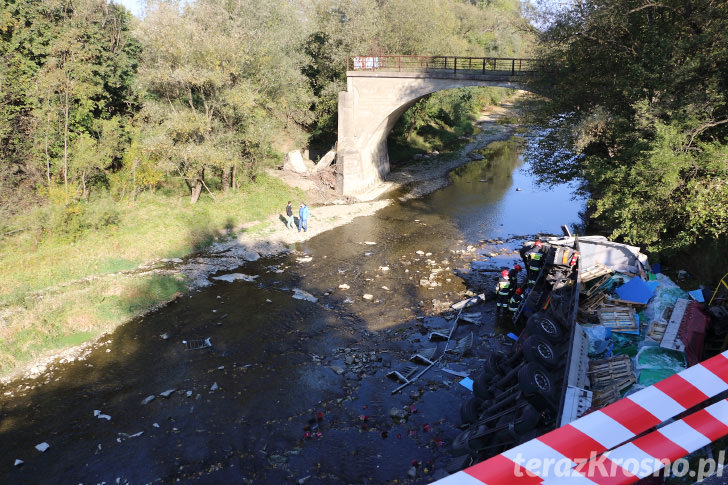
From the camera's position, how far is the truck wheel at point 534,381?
7.71 m

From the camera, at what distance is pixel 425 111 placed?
42344 mm

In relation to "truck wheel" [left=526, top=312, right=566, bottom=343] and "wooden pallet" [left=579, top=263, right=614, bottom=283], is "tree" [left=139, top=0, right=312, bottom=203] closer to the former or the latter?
"wooden pallet" [left=579, top=263, right=614, bottom=283]

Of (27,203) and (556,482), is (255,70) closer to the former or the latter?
(27,203)

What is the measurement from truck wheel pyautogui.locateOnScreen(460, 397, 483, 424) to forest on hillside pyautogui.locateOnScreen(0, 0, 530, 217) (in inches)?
662

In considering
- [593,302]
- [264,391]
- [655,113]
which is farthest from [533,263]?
[264,391]

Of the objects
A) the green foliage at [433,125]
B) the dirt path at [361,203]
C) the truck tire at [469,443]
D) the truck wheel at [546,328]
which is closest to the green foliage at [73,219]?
the dirt path at [361,203]

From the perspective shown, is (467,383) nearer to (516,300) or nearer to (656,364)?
(656,364)

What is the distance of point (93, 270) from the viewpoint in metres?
16.6

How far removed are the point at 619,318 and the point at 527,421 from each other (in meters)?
4.78

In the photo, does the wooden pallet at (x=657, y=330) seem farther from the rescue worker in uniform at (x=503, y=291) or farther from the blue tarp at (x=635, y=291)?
the rescue worker in uniform at (x=503, y=291)

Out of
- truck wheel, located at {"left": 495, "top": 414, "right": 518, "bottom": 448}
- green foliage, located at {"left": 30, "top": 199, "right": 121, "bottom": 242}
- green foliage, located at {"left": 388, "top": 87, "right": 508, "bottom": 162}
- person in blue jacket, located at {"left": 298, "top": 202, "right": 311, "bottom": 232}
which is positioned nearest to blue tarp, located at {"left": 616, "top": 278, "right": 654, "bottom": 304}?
truck wheel, located at {"left": 495, "top": 414, "right": 518, "bottom": 448}

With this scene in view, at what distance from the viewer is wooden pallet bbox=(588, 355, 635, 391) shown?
26.6 ft

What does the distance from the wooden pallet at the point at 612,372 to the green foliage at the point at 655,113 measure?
556cm

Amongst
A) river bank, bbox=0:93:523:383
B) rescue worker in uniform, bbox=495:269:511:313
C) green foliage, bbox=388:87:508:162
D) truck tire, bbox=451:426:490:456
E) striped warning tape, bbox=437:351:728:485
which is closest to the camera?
striped warning tape, bbox=437:351:728:485
